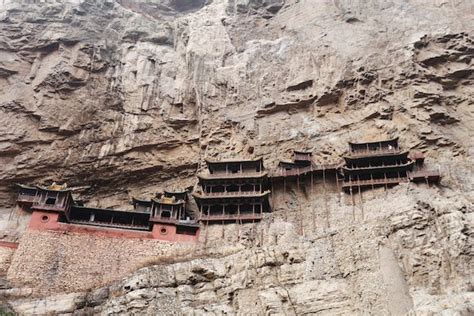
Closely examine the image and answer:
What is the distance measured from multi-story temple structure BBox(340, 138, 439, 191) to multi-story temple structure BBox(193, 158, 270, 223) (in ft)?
17.2

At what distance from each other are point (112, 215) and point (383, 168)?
17.2 meters

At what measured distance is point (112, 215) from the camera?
32.8 metres

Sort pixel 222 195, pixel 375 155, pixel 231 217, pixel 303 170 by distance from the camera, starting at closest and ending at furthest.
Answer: pixel 231 217 → pixel 375 155 → pixel 222 195 → pixel 303 170

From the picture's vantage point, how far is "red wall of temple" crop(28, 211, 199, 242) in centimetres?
2939

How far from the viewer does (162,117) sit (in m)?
38.3

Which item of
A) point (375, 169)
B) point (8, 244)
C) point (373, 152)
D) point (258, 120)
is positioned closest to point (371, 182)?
point (375, 169)

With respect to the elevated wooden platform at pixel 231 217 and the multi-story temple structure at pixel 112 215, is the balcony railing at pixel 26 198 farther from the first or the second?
the elevated wooden platform at pixel 231 217

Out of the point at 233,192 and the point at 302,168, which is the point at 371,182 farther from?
the point at 233,192

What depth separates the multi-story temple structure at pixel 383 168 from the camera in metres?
30.5

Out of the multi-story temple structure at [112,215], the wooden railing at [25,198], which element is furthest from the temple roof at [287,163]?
the wooden railing at [25,198]

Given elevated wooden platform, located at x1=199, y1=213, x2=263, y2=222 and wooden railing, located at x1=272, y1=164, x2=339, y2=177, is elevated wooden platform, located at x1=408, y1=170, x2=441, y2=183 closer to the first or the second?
wooden railing, located at x1=272, y1=164, x2=339, y2=177

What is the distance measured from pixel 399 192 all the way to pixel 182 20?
2788cm

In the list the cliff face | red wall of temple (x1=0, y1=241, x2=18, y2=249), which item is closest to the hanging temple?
the cliff face

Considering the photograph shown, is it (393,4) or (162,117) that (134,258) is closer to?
(162,117)
